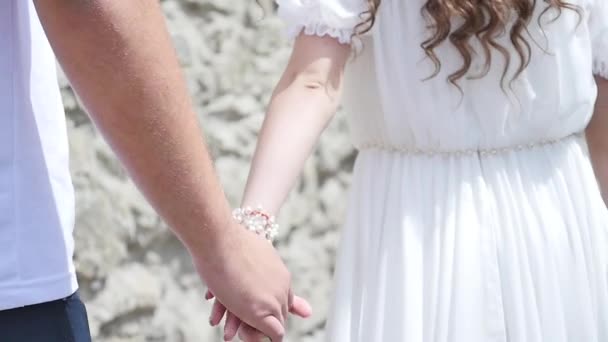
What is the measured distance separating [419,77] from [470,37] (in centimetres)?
12

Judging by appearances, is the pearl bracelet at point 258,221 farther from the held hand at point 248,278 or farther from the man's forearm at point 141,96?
the man's forearm at point 141,96

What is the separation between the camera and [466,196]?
2467mm

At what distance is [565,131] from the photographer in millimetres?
2545

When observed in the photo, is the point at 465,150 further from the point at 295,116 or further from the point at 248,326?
the point at 248,326

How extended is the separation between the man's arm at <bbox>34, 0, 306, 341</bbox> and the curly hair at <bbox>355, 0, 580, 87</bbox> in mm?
795

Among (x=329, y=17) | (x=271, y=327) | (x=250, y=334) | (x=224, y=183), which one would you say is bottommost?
(x=224, y=183)

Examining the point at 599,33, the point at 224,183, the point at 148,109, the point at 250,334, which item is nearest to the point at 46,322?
the point at 148,109

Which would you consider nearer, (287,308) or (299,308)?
(287,308)

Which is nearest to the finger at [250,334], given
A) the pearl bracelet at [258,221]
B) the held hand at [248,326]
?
the held hand at [248,326]

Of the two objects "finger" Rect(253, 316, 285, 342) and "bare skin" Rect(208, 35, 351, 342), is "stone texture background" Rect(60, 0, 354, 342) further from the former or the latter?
"finger" Rect(253, 316, 285, 342)

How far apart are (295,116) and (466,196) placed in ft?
1.21

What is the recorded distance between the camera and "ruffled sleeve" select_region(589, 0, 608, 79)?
8.33ft

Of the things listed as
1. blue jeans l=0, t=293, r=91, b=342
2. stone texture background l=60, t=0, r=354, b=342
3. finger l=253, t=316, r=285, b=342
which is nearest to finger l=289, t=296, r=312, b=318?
finger l=253, t=316, r=285, b=342

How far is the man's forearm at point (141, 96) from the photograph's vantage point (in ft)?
4.99
